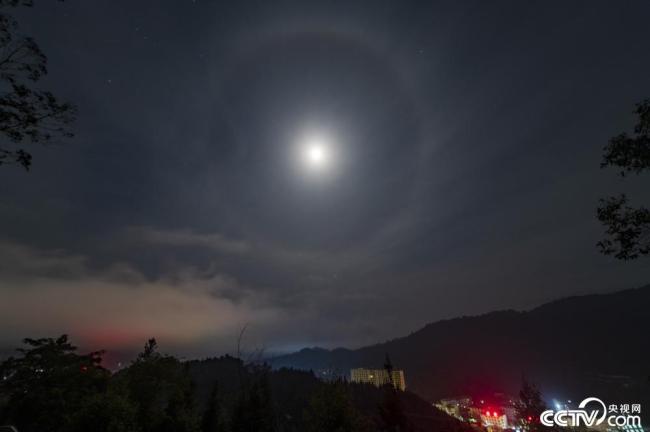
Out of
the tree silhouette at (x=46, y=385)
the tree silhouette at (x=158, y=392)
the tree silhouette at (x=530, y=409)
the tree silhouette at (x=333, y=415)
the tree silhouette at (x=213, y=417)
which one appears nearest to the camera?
the tree silhouette at (x=333, y=415)

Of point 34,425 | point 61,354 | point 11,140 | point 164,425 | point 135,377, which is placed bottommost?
point 164,425

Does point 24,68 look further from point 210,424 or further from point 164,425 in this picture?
point 210,424

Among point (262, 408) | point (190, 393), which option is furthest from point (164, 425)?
point (262, 408)

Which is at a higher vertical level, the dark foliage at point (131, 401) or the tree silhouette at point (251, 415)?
the dark foliage at point (131, 401)

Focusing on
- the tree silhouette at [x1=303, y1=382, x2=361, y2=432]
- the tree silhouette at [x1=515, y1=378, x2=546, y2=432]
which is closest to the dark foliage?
the tree silhouette at [x1=303, y1=382, x2=361, y2=432]

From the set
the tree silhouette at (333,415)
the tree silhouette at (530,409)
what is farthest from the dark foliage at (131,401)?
the tree silhouette at (530,409)

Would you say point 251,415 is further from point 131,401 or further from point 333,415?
point 333,415

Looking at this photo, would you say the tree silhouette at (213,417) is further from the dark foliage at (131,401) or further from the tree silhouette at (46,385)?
the tree silhouette at (46,385)

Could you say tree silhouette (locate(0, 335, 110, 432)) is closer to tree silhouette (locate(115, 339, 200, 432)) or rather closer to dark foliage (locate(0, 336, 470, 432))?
dark foliage (locate(0, 336, 470, 432))

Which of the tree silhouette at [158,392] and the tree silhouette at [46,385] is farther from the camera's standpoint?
the tree silhouette at [158,392]

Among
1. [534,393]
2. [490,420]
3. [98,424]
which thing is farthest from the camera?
[490,420]

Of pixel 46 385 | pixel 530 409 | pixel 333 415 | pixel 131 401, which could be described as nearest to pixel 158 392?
pixel 131 401
